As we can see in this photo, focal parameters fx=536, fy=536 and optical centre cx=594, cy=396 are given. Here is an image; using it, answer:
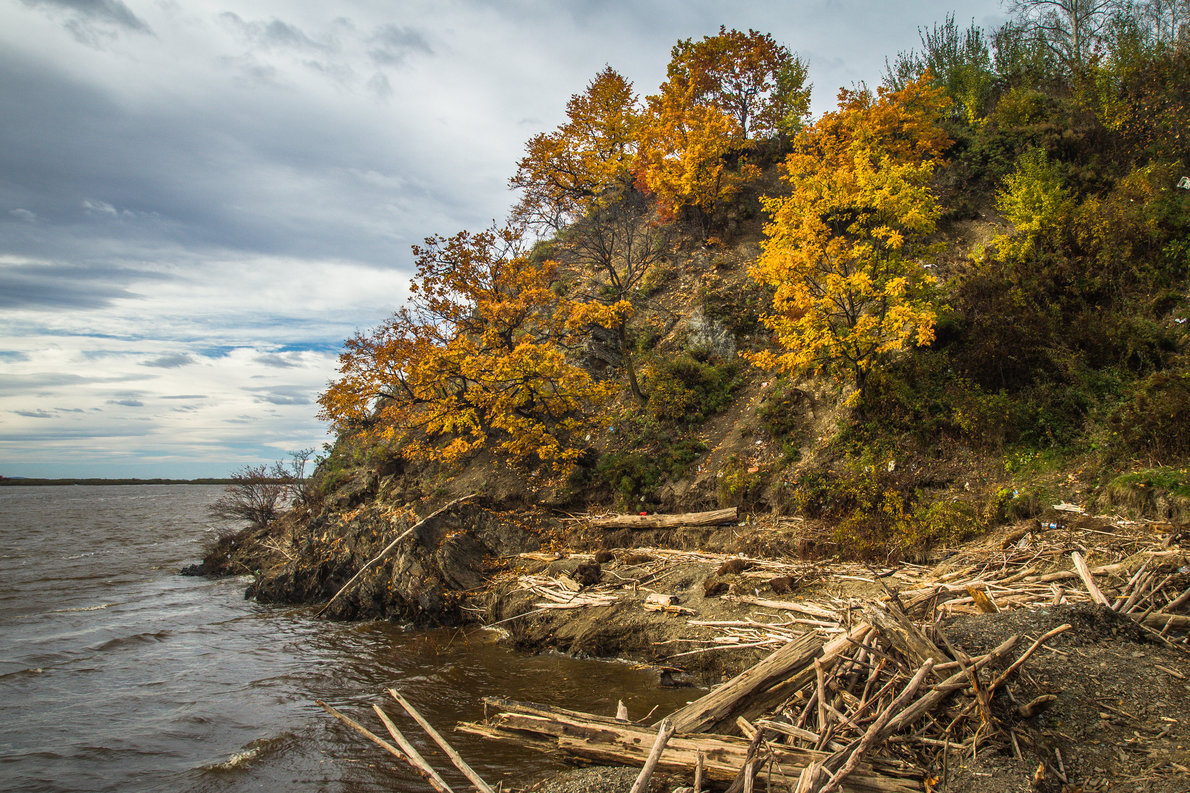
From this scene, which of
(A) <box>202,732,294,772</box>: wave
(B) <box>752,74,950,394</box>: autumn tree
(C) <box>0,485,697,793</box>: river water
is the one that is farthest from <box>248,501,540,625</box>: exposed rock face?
(B) <box>752,74,950,394</box>: autumn tree

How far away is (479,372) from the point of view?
56.1 ft

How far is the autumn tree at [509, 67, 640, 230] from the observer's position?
26.0 m

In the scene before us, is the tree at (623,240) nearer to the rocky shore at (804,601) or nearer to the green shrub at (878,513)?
the rocky shore at (804,601)

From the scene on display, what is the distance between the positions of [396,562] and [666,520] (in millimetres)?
7606

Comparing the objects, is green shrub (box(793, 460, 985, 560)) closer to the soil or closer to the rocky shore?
the rocky shore

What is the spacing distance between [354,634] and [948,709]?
13.3m

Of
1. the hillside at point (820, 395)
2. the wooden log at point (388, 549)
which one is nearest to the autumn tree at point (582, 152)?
the hillside at point (820, 395)

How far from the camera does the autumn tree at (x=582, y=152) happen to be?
2600cm

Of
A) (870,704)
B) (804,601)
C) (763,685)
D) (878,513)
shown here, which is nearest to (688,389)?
(878,513)

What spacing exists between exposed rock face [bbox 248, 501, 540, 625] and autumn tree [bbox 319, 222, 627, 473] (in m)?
2.35

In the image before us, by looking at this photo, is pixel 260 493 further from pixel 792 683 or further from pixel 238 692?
pixel 792 683

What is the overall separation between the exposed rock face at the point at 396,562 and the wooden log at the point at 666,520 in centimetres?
233

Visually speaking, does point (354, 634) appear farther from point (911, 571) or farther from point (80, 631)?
point (911, 571)

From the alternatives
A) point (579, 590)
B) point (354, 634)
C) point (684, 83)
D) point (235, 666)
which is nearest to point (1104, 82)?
point (684, 83)
